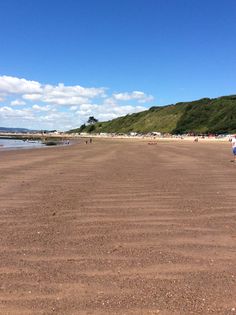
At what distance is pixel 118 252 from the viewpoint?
23.3 ft

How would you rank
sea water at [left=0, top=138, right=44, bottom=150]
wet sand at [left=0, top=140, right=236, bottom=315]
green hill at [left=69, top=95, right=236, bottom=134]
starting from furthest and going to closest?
green hill at [left=69, top=95, right=236, bottom=134] < sea water at [left=0, top=138, right=44, bottom=150] < wet sand at [left=0, top=140, right=236, bottom=315]

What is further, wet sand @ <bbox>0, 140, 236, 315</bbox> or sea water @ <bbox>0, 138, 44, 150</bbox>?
sea water @ <bbox>0, 138, 44, 150</bbox>

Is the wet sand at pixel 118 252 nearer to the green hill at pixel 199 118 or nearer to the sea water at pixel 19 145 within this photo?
the sea water at pixel 19 145

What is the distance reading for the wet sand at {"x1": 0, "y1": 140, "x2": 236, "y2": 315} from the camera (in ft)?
17.1

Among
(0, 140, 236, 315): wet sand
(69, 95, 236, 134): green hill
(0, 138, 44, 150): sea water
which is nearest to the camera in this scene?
(0, 140, 236, 315): wet sand

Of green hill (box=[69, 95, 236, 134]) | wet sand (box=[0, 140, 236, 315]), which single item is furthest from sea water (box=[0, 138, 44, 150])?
green hill (box=[69, 95, 236, 134])

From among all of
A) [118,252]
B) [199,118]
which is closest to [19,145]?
[118,252]

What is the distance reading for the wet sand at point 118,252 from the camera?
17.1ft

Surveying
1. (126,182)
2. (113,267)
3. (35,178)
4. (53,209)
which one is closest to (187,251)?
(113,267)

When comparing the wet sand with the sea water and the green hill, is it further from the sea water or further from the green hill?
the green hill

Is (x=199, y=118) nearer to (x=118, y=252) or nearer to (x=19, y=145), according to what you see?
(x=19, y=145)

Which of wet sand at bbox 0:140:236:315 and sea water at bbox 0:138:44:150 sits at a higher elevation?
wet sand at bbox 0:140:236:315

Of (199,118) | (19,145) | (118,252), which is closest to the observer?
(118,252)

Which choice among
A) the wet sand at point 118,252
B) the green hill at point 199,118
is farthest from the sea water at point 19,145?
the green hill at point 199,118
